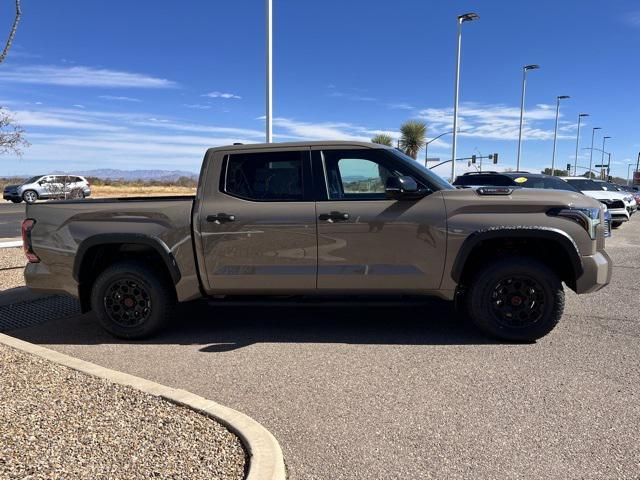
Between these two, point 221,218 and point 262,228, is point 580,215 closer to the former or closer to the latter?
point 262,228

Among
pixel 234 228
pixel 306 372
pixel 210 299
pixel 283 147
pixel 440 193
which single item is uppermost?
pixel 283 147

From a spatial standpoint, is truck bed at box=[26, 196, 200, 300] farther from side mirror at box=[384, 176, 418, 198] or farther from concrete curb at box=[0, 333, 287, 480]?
side mirror at box=[384, 176, 418, 198]

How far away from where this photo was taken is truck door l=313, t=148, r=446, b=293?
4707mm

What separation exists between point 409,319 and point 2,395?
12.8 ft

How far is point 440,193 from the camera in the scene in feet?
15.7

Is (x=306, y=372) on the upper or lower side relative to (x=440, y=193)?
lower

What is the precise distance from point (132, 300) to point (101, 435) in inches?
91.9

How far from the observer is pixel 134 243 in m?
5.04

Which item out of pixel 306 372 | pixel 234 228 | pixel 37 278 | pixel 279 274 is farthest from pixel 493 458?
pixel 37 278

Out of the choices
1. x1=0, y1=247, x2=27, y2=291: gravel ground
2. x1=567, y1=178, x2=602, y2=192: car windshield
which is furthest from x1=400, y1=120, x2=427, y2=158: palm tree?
x1=0, y1=247, x2=27, y2=291: gravel ground

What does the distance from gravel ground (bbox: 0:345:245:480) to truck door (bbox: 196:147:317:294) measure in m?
1.61

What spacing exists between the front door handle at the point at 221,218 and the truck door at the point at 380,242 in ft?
2.69

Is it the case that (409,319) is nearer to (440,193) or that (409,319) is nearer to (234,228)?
(440,193)

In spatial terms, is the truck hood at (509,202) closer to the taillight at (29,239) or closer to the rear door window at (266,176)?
the rear door window at (266,176)
